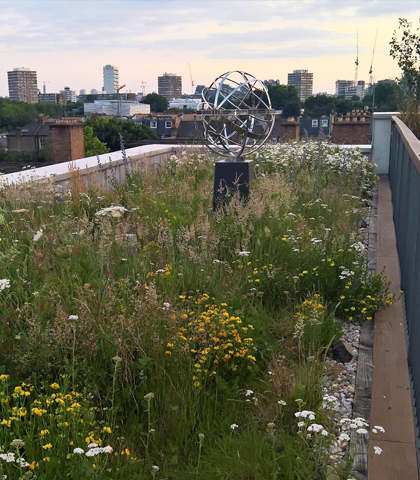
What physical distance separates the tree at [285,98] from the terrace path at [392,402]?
101040 millimetres

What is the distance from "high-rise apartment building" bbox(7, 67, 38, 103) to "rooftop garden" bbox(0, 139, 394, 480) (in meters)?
193

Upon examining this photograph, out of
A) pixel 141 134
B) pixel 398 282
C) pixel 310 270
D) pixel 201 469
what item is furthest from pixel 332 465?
pixel 141 134

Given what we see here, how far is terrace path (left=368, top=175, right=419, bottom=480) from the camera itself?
281 centimetres

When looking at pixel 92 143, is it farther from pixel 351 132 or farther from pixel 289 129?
pixel 351 132

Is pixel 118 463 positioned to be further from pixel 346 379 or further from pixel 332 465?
pixel 346 379

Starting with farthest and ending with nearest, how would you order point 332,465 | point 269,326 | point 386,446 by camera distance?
1. point 269,326
2. point 386,446
3. point 332,465

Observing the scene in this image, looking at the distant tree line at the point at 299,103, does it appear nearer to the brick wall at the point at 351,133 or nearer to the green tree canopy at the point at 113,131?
the green tree canopy at the point at 113,131

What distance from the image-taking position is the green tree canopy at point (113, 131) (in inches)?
2124

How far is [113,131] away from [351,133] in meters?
40.0

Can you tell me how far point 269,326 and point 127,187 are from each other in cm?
553

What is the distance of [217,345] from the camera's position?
355cm

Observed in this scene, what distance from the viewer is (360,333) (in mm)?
4496

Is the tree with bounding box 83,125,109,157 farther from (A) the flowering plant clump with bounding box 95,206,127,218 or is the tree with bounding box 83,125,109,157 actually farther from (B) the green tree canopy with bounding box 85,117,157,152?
(A) the flowering plant clump with bounding box 95,206,127,218

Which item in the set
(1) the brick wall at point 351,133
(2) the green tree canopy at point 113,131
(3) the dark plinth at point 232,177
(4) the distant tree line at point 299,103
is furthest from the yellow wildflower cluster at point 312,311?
(4) the distant tree line at point 299,103
